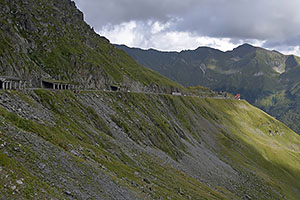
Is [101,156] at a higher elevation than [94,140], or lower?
lower

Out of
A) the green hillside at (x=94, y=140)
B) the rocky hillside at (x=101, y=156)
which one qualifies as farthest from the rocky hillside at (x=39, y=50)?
the rocky hillside at (x=101, y=156)

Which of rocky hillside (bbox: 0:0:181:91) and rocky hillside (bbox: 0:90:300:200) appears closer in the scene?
rocky hillside (bbox: 0:90:300:200)

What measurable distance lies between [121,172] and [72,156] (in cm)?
1221

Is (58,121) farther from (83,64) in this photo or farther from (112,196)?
(83,64)

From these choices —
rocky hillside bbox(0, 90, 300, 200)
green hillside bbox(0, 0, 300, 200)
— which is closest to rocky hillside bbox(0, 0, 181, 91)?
green hillside bbox(0, 0, 300, 200)

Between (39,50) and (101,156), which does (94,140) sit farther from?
(39,50)

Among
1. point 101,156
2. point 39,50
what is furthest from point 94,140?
point 39,50

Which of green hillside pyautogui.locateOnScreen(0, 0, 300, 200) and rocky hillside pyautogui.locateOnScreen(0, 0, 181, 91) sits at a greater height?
rocky hillside pyautogui.locateOnScreen(0, 0, 181, 91)

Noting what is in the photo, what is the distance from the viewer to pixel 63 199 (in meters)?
25.8

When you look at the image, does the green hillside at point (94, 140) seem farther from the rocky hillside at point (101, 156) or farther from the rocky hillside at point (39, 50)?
the rocky hillside at point (39, 50)

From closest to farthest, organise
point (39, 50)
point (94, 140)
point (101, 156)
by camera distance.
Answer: point (101, 156) → point (94, 140) → point (39, 50)

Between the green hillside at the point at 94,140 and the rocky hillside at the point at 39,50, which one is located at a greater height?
the rocky hillside at the point at 39,50

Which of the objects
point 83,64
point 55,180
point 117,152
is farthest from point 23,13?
point 55,180

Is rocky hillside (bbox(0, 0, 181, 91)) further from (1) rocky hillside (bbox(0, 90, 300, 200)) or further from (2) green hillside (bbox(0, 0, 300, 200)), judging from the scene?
(1) rocky hillside (bbox(0, 90, 300, 200))
